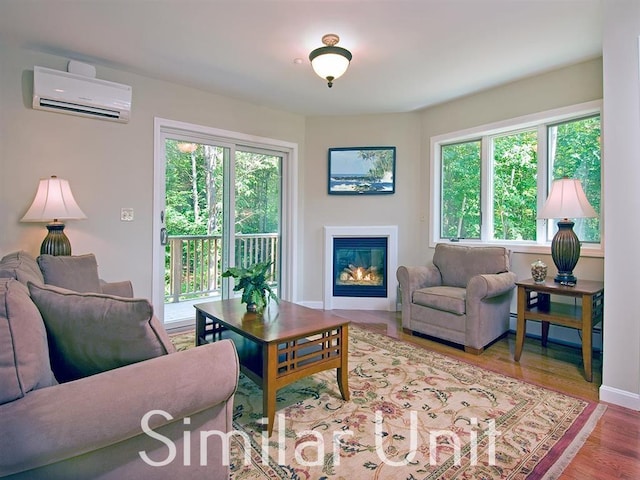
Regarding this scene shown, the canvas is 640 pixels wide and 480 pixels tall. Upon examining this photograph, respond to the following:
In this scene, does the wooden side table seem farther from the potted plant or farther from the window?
the potted plant

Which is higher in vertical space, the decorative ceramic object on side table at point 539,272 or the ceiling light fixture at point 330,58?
the ceiling light fixture at point 330,58

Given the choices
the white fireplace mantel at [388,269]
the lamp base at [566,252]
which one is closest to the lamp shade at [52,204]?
the white fireplace mantel at [388,269]

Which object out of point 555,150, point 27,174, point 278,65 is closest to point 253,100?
point 278,65

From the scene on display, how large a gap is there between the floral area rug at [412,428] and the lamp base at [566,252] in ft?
3.19

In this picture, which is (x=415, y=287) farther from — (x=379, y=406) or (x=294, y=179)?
(x=294, y=179)

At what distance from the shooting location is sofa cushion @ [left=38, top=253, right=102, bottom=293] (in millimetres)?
2186

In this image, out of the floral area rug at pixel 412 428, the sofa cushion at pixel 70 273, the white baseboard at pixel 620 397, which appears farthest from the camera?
the sofa cushion at pixel 70 273

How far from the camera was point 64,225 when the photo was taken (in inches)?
112

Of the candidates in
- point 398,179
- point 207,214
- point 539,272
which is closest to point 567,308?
point 539,272

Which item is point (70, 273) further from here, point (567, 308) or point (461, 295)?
point (567, 308)

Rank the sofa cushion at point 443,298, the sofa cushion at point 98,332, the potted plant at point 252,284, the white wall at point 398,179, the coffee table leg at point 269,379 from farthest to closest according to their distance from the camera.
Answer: the white wall at point 398,179, the sofa cushion at point 443,298, the potted plant at point 252,284, the coffee table leg at point 269,379, the sofa cushion at point 98,332

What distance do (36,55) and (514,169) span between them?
15.0 feet

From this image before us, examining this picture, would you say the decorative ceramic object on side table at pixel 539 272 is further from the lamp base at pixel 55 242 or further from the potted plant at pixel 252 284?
the lamp base at pixel 55 242

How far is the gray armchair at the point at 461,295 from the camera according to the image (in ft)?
9.58
